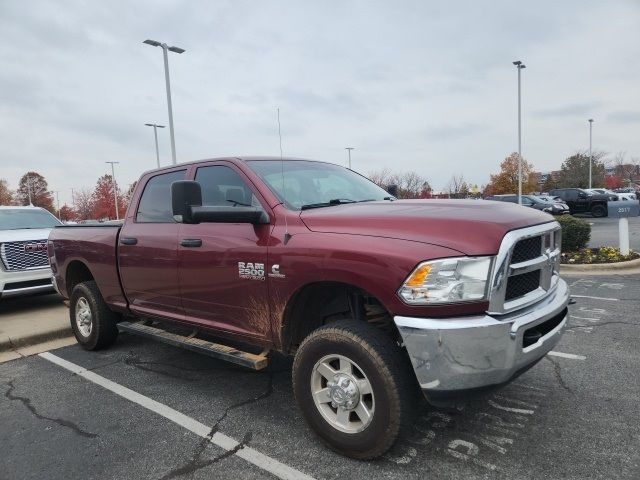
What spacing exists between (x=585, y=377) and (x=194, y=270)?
11.0 ft

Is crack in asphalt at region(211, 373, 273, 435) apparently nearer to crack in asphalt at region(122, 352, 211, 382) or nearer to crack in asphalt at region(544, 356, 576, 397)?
crack in asphalt at region(122, 352, 211, 382)

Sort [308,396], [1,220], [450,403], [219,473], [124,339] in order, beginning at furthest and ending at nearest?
[1,220], [124,339], [308,396], [219,473], [450,403]

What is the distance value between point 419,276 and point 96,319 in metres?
4.10

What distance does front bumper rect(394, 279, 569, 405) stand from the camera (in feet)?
8.28

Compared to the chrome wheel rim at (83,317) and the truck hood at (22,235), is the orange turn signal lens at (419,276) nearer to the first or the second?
the chrome wheel rim at (83,317)

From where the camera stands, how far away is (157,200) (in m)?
4.70

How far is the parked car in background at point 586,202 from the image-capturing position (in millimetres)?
26641

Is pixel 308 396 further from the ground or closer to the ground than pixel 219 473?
further from the ground

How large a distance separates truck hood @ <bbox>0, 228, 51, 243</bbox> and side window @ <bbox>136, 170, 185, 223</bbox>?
3.87 m

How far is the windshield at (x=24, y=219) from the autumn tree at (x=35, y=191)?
81.8 m

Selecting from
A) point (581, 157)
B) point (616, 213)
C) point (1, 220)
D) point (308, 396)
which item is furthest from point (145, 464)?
point (581, 157)

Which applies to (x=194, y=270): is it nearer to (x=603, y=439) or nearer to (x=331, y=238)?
(x=331, y=238)

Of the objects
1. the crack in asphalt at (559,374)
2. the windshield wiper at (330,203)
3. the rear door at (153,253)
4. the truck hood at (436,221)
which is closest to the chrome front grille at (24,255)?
the rear door at (153,253)

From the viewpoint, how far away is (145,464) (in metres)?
3.05
